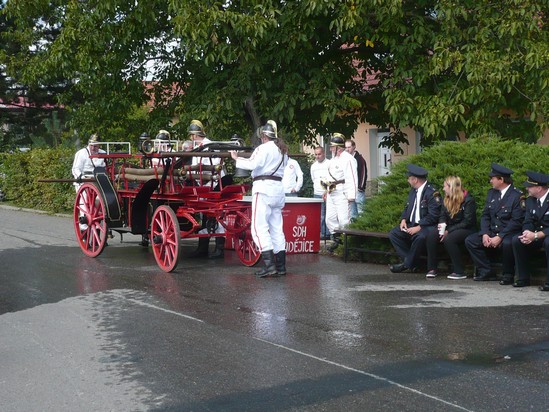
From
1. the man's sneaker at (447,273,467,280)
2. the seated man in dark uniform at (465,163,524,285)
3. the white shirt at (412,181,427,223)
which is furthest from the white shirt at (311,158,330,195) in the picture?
the seated man in dark uniform at (465,163,524,285)

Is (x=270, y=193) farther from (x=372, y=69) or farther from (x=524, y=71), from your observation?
(x=372, y=69)

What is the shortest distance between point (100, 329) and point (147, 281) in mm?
3061

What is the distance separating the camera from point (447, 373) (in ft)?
22.1

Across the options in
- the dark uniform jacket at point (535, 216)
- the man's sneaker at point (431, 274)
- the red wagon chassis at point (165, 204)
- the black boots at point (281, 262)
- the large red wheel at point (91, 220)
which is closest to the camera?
the dark uniform jacket at point (535, 216)

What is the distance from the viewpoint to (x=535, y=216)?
430 inches

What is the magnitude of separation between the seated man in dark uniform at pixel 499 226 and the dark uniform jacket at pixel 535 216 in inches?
6.7

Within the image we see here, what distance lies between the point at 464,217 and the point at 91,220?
566cm

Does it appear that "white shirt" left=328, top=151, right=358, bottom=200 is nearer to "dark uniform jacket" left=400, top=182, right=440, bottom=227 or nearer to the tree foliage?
the tree foliage

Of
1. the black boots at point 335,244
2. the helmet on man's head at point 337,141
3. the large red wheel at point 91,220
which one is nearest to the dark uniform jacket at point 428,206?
the black boots at point 335,244

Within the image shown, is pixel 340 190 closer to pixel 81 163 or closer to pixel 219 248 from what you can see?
pixel 219 248

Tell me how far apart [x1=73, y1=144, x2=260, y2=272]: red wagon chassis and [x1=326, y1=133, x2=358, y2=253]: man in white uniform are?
2333 mm

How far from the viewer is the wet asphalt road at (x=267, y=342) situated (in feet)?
20.4

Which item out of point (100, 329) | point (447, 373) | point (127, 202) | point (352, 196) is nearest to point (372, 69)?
point (352, 196)

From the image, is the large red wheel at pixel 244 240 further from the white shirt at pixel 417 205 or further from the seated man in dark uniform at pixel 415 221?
the white shirt at pixel 417 205
